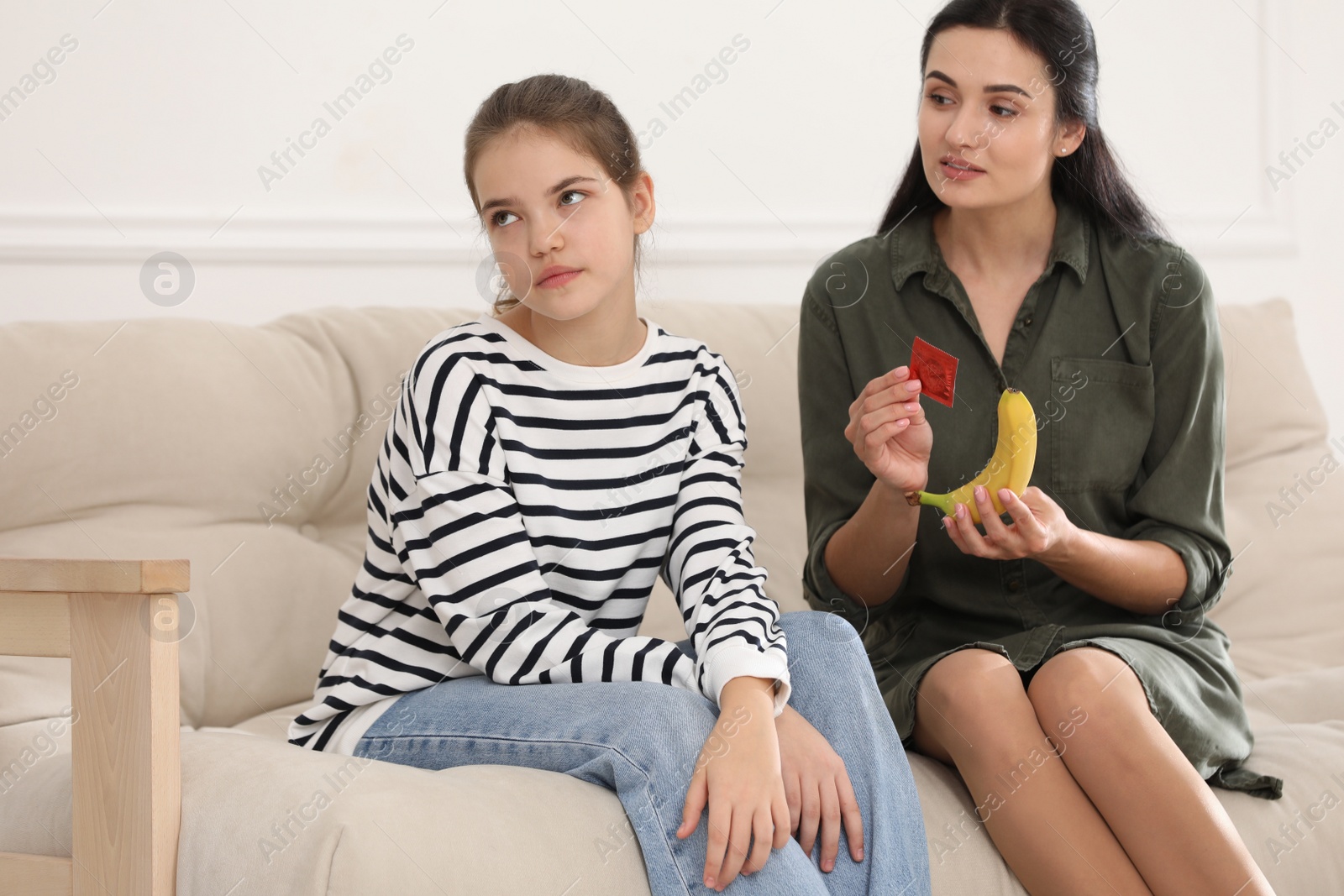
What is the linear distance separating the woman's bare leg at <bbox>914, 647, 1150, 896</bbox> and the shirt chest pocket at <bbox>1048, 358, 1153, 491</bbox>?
0.97ft

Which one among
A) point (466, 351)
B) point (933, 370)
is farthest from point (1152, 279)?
point (466, 351)

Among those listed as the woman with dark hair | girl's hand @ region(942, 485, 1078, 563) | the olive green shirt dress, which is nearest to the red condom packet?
the woman with dark hair

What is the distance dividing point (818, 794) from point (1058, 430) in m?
0.59

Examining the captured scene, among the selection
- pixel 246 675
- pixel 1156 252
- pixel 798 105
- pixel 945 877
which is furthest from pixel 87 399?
pixel 798 105

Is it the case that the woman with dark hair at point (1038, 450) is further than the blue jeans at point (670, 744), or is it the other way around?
the woman with dark hair at point (1038, 450)

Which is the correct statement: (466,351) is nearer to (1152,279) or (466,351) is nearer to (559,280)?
(559,280)

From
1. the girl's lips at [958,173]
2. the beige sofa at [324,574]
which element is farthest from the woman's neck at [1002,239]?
the beige sofa at [324,574]

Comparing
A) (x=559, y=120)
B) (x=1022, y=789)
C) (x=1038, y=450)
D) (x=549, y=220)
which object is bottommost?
(x=1022, y=789)

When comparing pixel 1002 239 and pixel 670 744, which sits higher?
pixel 1002 239

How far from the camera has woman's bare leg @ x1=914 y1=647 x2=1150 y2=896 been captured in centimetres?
107

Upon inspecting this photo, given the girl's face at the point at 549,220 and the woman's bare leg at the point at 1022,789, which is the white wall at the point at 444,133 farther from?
the woman's bare leg at the point at 1022,789

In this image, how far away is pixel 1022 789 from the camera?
1.11 meters

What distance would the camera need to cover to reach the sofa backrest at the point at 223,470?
1.44m

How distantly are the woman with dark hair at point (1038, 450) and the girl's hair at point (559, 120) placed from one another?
1.16 feet
